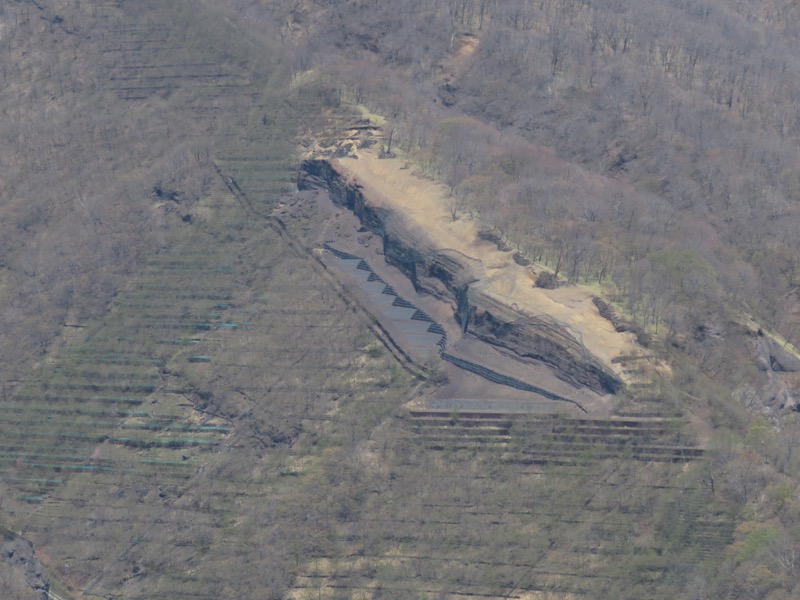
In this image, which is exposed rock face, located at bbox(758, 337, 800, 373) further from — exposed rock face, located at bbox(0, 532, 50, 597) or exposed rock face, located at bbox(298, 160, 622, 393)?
exposed rock face, located at bbox(0, 532, 50, 597)

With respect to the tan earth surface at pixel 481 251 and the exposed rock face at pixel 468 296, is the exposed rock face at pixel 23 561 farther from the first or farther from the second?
the tan earth surface at pixel 481 251

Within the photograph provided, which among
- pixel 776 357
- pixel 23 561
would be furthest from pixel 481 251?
pixel 23 561

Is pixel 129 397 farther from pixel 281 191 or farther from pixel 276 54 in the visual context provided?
pixel 276 54

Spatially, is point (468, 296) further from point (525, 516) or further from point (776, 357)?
point (776, 357)

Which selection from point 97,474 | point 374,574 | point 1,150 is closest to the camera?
point 374,574

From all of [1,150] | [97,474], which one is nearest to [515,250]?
[97,474]
